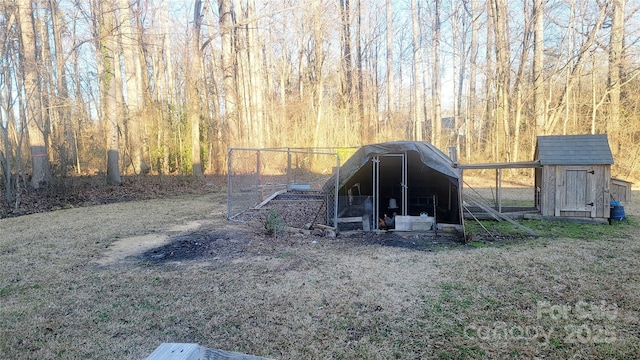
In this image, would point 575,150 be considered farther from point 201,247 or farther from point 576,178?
point 201,247

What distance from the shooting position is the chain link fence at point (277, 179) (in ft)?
28.2

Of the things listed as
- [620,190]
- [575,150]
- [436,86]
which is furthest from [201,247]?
[436,86]

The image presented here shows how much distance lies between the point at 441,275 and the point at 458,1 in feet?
90.0

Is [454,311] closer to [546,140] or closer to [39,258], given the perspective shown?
[39,258]

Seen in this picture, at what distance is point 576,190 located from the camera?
8.95 metres

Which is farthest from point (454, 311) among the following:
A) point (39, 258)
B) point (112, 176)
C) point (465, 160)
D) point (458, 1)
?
point (458, 1)

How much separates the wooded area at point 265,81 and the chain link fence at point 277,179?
2.00 m

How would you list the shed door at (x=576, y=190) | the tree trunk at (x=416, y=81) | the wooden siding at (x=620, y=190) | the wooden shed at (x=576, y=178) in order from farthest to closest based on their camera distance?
the tree trunk at (x=416, y=81) < the wooden siding at (x=620, y=190) < the shed door at (x=576, y=190) < the wooden shed at (x=576, y=178)

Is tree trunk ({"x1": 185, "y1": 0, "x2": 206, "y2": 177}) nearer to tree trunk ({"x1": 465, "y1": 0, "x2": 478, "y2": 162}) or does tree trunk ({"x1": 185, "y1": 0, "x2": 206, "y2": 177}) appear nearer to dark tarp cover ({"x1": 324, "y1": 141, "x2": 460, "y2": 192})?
dark tarp cover ({"x1": 324, "y1": 141, "x2": 460, "y2": 192})

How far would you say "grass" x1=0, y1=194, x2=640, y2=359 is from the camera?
3066 mm

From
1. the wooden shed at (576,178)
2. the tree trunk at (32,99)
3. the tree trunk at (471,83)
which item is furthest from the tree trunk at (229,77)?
the tree trunk at (471,83)

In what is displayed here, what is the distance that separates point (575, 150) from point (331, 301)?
8.60 m

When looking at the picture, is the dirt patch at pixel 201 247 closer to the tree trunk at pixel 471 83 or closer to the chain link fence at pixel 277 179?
the chain link fence at pixel 277 179

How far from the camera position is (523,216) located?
9.37 m
